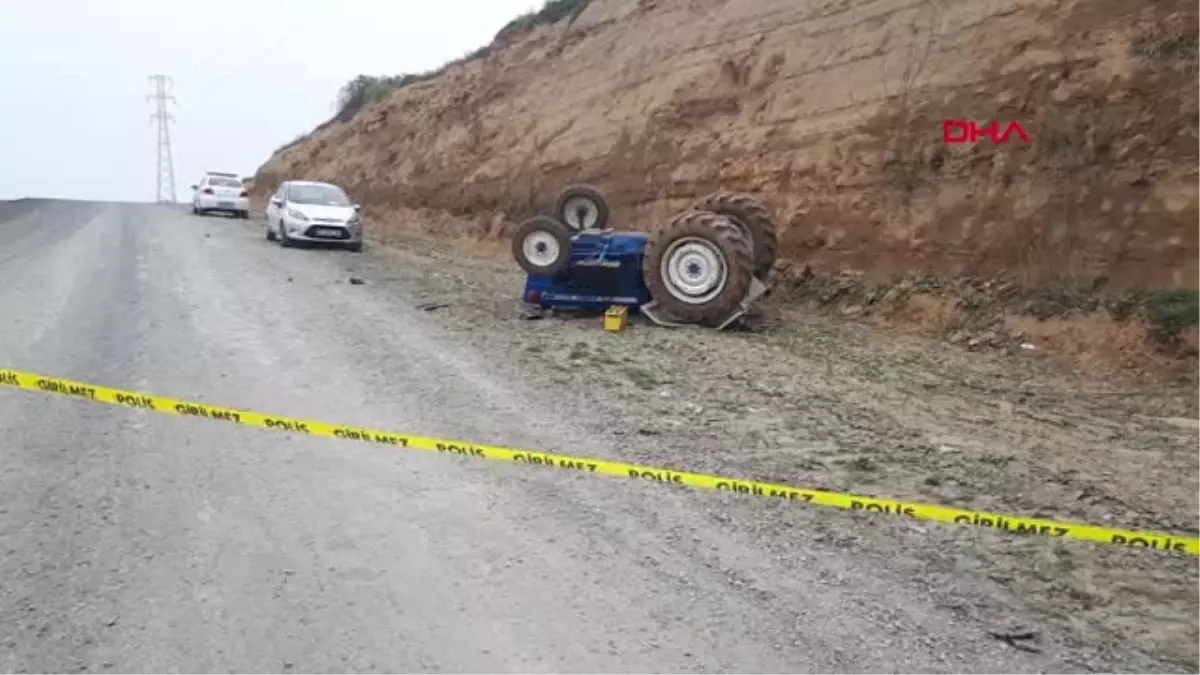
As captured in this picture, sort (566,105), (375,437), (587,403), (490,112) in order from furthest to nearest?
(490,112)
(566,105)
(587,403)
(375,437)

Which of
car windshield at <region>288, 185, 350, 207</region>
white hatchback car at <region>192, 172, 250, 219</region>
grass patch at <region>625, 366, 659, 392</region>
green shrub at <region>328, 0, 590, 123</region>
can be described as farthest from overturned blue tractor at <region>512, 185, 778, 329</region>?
white hatchback car at <region>192, 172, 250, 219</region>

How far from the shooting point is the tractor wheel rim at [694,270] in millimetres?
10117

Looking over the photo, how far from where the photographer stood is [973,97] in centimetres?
1188

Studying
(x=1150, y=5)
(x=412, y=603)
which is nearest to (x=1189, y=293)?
(x=1150, y=5)

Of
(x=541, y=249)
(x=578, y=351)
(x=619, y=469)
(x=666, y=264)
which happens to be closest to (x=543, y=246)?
(x=541, y=249)

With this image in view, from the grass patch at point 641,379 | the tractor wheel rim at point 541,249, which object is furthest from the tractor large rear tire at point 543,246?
the grass patch at point 641,379

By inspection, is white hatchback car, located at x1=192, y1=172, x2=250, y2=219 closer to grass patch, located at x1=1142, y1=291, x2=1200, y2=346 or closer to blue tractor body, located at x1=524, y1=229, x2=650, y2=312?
blue tractor body, located at x1=524, y1=229, x2=650, y2=312

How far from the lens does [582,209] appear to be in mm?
13570

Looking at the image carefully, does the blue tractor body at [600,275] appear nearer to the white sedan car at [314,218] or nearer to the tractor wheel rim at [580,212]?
the tractor wheel rim at [580,212]

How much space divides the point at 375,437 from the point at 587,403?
1.71 m

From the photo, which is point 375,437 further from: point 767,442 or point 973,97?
point 973,97

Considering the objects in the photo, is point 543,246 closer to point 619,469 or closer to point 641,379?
point 641,379

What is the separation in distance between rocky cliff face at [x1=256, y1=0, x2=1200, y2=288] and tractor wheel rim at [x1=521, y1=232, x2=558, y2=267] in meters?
4.01

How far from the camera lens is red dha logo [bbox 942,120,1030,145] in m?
11.2
